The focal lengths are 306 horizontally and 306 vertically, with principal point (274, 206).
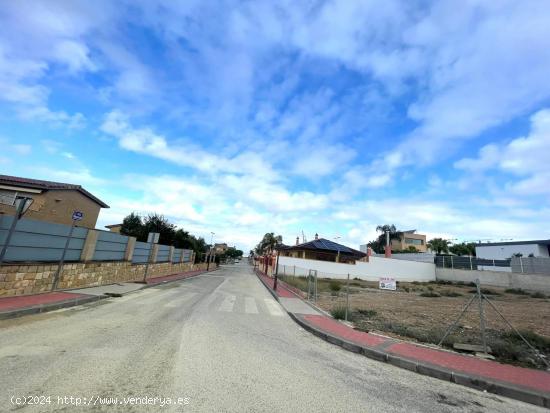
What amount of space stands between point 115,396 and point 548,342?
11.1 m

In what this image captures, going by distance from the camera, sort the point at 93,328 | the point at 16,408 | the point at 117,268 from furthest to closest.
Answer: the point at 117,268
the point at 93,328
the point at 16,408

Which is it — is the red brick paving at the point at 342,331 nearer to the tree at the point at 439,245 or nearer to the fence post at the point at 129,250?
the fence post at the point at 129,250

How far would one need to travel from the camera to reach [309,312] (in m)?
13.2

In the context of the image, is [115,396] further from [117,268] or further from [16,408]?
[117,268]

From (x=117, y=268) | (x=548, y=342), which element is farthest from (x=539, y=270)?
(x=117, y=268)

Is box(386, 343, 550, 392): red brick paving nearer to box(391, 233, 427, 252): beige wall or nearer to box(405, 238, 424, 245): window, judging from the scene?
box(391, 233, 427, 252): beige wall

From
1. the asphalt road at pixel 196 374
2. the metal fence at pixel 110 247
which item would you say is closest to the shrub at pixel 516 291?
the asphalt road at pixel 196 374

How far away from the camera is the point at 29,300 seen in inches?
393

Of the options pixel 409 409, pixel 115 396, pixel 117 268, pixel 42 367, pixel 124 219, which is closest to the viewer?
pixel 115 396

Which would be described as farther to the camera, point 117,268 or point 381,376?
point 117,268

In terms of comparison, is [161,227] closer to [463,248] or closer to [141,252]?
[141,252]

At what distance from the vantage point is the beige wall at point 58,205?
26755 mm

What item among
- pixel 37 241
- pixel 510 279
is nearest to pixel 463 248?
pixel 510 279

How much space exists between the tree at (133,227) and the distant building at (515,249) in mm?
64314
